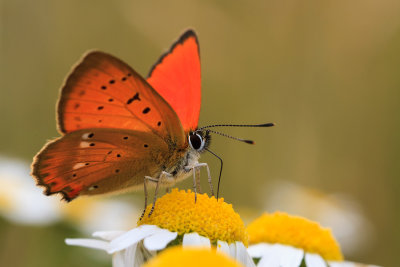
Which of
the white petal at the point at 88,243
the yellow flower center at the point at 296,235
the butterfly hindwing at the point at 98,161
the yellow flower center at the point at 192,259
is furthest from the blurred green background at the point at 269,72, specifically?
the yellow flower center at the point at 192,259

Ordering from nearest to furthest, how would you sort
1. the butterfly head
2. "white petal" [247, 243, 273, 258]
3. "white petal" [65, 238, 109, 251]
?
1. "white petal" [65, 238, 109, 251]
2. "white petal" [247, 243, 273, 258]
3. the butterfly head

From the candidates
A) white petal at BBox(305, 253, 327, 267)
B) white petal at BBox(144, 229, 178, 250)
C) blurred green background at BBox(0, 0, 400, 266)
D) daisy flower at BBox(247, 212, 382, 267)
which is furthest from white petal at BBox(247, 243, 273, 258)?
blurred green background at BBox(0, 0, 400, 266)

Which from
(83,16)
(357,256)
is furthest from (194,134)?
(83,16)

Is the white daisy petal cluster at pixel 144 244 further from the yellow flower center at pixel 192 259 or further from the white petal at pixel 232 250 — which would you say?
the yellow flower center at pixel 192 259

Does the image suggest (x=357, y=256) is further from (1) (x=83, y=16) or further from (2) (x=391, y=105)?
(1) (x=83, y=16)

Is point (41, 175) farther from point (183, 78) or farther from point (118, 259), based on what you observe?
point (183, 78)

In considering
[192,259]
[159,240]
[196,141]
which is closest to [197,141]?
[196,141]

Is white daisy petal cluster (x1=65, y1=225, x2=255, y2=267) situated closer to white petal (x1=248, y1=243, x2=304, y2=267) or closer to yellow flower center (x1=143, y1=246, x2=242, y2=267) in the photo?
white petal (x1=248, y1=243, x2=304, y2=267)
